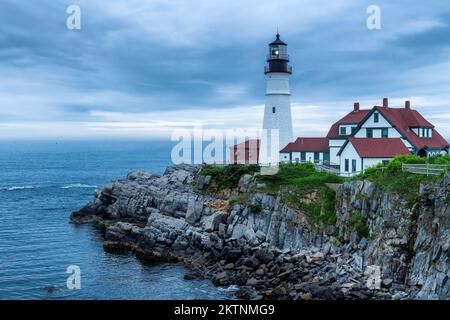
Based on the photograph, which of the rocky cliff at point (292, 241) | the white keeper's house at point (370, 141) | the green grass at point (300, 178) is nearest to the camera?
the rocky cliff at point (292, 241)

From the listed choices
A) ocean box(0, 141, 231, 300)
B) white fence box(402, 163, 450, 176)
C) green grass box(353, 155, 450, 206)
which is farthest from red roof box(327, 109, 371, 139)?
ocean box(0, 141, 231, 300)

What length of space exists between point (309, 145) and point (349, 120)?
470 cm

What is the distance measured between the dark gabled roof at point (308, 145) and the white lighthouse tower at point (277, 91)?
1.68 metres

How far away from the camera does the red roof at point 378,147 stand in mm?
36031

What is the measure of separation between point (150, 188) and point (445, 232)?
Result: 29028 millimetres

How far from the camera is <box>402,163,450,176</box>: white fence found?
925 inches

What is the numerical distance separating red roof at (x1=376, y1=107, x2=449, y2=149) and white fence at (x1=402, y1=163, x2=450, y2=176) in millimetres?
13852

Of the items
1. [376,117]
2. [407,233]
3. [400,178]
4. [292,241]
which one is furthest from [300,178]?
[407,233]

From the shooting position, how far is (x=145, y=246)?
112 ft

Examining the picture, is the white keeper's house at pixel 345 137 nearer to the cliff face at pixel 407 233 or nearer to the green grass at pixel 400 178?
the green grass at pixel 400 178

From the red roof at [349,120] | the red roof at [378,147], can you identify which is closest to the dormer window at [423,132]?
the red roof at [378,147]

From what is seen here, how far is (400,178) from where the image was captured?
25.9m
